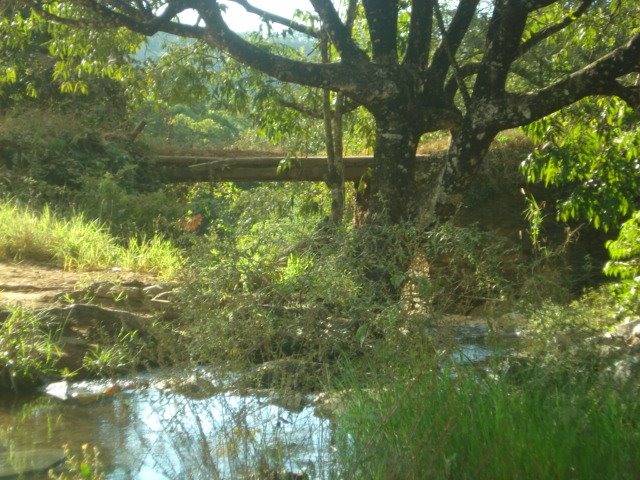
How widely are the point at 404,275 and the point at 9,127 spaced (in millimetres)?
11051

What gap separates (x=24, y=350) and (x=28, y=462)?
1983 millimetres

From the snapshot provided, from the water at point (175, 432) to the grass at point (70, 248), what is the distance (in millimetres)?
2920

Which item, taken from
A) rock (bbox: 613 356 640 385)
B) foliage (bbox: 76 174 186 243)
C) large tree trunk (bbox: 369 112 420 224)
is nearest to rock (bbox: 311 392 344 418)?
rock (bbox: 613 356 640 385)

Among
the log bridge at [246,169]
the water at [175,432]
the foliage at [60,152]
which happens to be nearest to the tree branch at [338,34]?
the water at [175,432]

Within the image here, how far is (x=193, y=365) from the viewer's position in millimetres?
4191

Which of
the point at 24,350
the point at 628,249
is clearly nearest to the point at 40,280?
the point at 24,350

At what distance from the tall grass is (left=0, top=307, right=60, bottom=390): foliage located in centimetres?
366

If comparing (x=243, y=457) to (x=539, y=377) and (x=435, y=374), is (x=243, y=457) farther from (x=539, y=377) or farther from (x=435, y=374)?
(x=539, y=377)

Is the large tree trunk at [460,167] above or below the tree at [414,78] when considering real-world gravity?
below

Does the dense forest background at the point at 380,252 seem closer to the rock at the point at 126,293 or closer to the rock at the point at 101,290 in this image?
the rock at the point at 126,293

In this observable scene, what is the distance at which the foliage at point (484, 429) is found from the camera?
11.3 feet

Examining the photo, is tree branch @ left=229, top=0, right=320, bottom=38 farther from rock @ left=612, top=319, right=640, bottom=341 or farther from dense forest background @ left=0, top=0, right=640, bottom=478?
rock @ left=612, top=319, right=640, bottom=341

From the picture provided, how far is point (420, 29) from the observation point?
826 cm

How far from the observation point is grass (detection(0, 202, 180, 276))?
979 centimetres
